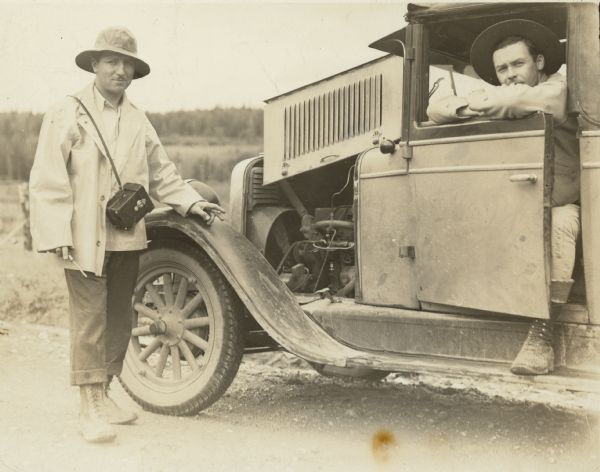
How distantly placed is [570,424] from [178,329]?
219 centimetres

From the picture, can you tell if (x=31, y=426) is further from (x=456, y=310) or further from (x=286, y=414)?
(x=456, y=310)

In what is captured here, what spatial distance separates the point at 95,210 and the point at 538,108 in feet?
6.63

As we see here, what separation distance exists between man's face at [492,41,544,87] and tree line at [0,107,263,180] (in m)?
3.99

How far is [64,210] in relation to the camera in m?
3.39

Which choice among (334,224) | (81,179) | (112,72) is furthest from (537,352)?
(112,72)

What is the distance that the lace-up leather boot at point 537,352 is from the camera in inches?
120

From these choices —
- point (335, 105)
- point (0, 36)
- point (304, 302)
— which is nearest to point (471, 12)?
point (335, 105)

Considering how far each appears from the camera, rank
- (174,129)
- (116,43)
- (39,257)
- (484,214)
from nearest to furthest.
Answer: (484,214) < (116,43) < (39,257) < (174,129)

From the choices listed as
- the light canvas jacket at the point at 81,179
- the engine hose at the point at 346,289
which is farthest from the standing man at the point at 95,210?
the engine hose at the point at 346,289

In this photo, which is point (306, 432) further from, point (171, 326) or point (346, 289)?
point (171, 326)

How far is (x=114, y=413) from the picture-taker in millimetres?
3680

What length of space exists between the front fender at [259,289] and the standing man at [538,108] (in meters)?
0.88

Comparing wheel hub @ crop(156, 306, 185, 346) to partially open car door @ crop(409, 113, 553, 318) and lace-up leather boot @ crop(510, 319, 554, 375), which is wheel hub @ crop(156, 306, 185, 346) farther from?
lace-up leather boot @ crop(510, 319, 554, 375)

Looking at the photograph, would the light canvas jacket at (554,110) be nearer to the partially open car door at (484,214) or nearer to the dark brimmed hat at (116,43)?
the partially open car door at (484,214)
